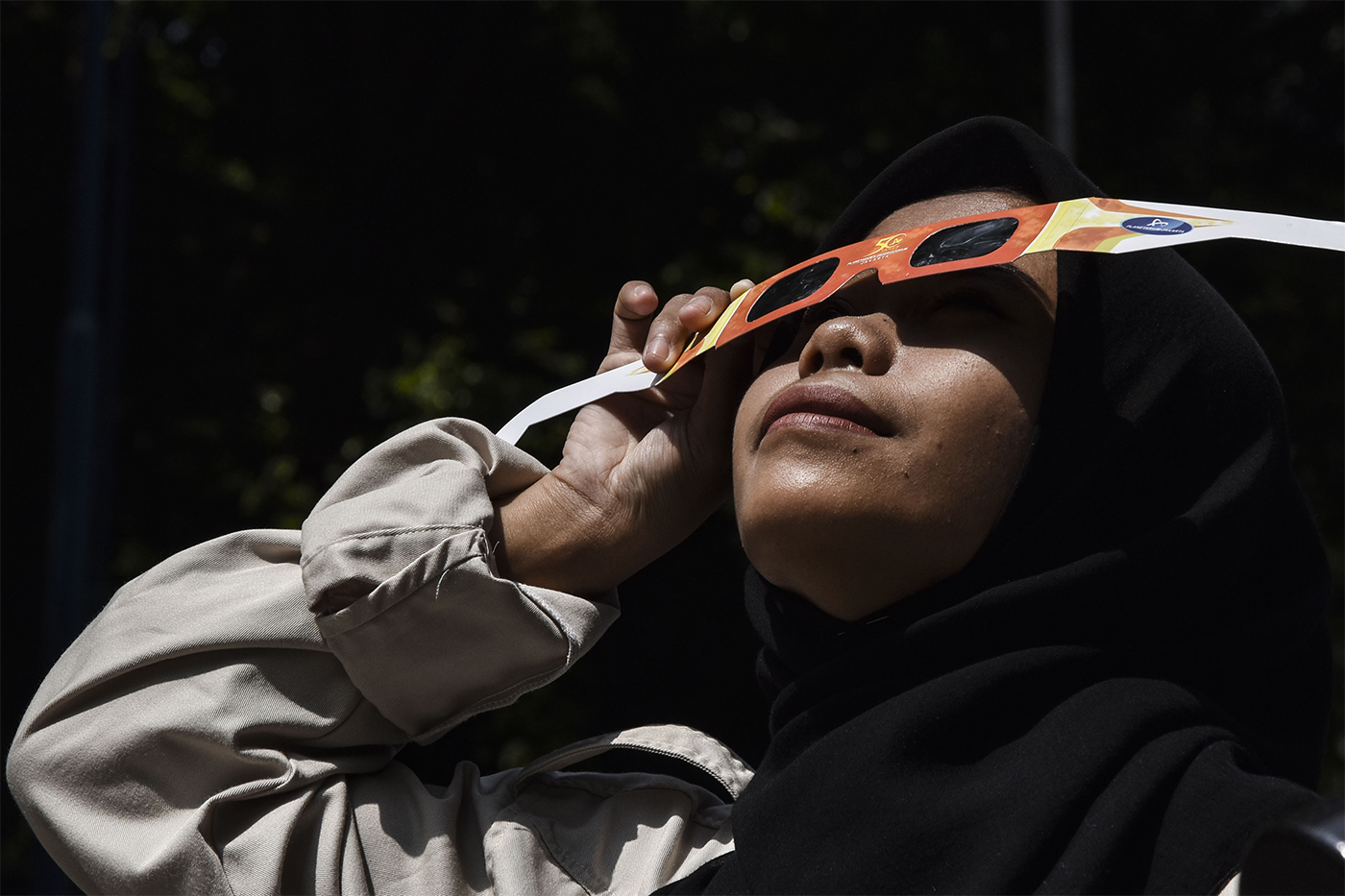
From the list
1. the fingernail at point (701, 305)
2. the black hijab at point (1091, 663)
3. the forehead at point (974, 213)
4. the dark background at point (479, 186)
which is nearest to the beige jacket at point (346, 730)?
the black hijab at point (1091, 663)

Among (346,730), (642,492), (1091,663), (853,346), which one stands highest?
(853,346)

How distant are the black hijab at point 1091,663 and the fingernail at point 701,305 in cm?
50

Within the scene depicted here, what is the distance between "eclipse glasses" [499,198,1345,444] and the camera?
1402 mm

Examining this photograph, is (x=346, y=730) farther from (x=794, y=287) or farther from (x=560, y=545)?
(x=794, y=287)

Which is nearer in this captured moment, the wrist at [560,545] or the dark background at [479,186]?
the wrist at [560,545]

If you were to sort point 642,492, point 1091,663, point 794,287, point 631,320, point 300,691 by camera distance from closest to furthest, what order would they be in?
point 1091,663 < point 794,287 < point 300,691 < point 642,492 < point 631,320

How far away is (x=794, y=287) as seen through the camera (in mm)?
1778

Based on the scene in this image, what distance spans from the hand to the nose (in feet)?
0.99

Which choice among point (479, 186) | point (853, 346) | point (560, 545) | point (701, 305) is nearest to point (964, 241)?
point (853, 346)

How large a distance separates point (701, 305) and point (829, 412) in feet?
1.45

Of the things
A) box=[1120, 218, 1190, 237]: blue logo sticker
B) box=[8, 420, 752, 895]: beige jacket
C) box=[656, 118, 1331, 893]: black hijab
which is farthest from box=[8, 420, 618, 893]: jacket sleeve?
box=[1120, 218, 1190, 237]: blue logo sticker

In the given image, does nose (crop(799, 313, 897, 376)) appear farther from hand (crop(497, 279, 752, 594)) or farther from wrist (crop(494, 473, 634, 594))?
wrist (crop(494, 473, 634, 594))

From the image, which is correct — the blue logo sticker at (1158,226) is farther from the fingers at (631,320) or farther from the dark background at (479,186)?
the dark background at (479,186)

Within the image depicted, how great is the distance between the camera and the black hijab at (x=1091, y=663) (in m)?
1.38
